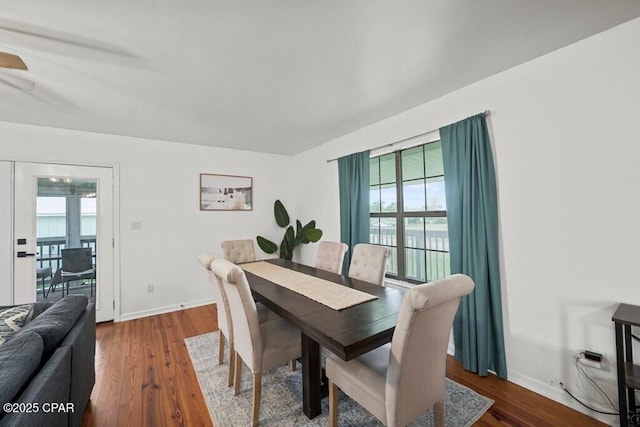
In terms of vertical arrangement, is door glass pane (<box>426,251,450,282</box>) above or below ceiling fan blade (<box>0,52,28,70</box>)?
below

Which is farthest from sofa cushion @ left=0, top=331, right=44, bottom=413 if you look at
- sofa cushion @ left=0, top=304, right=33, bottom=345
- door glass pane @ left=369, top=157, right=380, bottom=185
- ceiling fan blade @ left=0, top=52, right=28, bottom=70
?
door glass pane @ left=369, top=157, right=380, bottom=185

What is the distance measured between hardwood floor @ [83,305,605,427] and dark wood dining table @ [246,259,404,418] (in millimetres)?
719

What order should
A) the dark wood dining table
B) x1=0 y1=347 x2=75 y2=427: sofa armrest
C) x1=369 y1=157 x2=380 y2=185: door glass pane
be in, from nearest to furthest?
x1=0 y1=347 x2=75 y2=427: sofa armrest
the dark wood dining table
x1=369 y1=157 x2=380 y2=185: door glass pane

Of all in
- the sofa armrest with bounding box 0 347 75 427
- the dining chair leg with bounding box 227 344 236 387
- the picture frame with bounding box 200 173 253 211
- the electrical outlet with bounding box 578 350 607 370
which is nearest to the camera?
the sofa armrest with bounding box 0 347 75 427

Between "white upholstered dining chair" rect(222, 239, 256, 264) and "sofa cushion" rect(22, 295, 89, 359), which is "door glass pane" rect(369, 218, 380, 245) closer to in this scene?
"white upholstered dining chair" rect(222, 239, 256, 264)

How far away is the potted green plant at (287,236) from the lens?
4145 mm

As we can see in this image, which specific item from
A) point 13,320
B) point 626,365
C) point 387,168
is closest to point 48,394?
point 13,320

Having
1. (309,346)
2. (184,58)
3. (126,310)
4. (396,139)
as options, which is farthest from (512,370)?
(126,310)

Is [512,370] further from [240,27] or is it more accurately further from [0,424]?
[240,27]

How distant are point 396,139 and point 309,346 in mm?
2323

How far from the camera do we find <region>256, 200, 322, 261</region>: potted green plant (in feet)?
13.6

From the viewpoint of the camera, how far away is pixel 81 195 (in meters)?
3.39

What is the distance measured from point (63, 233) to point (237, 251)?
2108 mm

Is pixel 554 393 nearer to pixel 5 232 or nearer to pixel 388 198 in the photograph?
→ pixel 388 198
